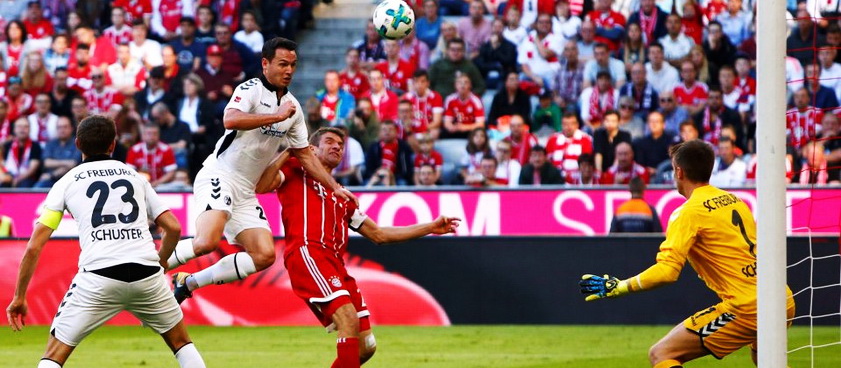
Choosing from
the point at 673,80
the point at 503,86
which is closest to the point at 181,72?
the point at 503,86

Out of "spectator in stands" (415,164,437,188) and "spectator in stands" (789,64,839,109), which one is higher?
"spectator in stands" (789,64,839,109)

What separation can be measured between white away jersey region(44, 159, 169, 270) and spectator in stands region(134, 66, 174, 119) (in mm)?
11347

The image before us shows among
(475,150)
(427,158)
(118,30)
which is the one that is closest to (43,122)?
(118,30)

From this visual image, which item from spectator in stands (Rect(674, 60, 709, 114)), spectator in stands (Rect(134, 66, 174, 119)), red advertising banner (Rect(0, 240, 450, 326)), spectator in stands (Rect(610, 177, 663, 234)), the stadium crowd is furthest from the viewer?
spectator in stands (Rect(134, 66, 174, 119))

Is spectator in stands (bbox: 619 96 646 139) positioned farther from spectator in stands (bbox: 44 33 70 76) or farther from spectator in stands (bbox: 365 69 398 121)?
spectator in stands (bbox: 44 33 70 76)

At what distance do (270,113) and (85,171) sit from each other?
1917 millimetres

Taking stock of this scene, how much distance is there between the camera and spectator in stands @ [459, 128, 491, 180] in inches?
645

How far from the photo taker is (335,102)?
17562 millimetres

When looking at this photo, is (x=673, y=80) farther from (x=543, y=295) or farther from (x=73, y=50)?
(x=73, y=50)

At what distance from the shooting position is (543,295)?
13273mm

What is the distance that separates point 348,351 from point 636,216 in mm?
6909

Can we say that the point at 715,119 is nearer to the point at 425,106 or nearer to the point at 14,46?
the point at 425,106

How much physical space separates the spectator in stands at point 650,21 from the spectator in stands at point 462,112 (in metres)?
2.40

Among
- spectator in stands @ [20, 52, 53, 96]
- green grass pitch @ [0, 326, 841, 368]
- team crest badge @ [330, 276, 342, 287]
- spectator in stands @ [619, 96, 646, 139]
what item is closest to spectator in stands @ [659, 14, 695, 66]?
spectator in stands @ [619, 96, 646, 139]
